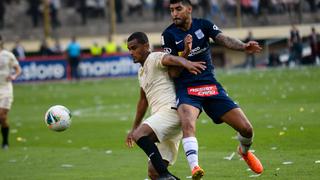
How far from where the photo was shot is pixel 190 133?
11.3 meters

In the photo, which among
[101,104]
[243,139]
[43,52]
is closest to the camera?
[243,139]

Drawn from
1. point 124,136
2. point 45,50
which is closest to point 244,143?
point 124,136

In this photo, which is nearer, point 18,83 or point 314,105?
point 314,105

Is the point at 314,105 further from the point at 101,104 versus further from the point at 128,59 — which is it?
the point at 128,59

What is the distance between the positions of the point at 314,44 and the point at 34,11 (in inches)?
681

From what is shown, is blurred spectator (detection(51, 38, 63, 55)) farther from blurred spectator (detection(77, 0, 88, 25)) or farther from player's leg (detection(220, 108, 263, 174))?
player's leg (detection(220, 108, 263, 174))

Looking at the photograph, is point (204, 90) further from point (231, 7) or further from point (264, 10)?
point (231, 7)

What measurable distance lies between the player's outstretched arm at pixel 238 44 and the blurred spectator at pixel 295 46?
3416 centimetres

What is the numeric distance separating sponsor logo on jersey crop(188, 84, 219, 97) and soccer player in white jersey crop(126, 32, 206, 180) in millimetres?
259

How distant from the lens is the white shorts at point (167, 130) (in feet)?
37.9

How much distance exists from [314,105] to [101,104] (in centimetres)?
831

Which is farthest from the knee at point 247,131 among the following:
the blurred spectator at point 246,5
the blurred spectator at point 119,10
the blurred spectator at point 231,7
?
the blurred spectator at point 119,10

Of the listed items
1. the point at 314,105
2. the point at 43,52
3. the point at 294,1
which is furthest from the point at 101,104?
the point at 294,1

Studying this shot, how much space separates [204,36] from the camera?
1199cm
